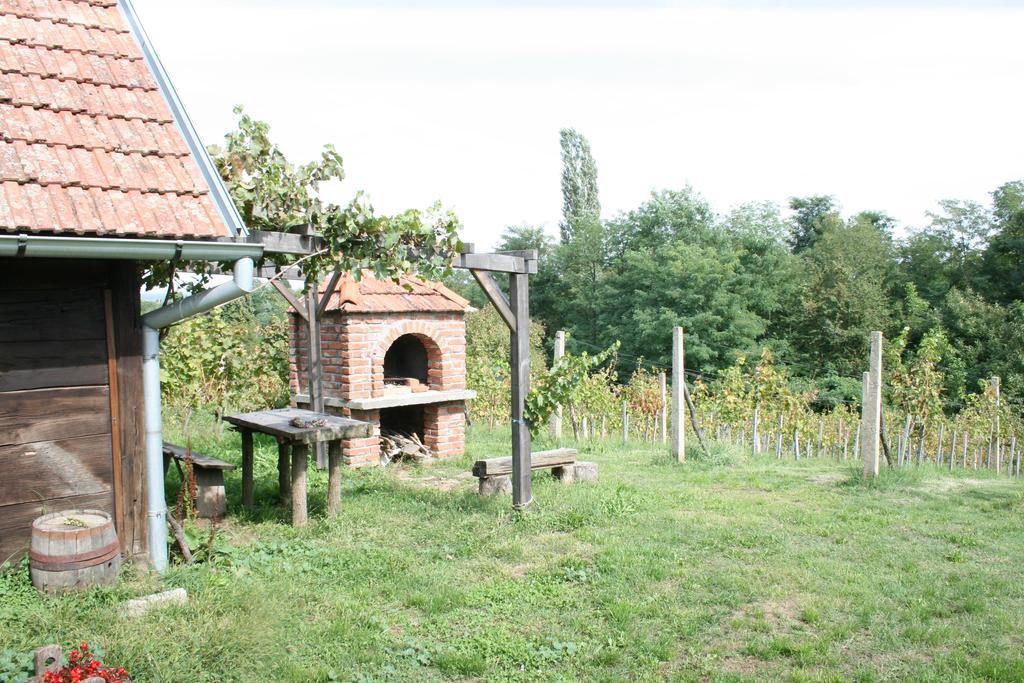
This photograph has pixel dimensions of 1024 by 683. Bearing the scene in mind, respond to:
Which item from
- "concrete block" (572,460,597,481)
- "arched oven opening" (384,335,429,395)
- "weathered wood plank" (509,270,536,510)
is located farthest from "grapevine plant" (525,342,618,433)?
"arched oven opening" (384,335,429,395)

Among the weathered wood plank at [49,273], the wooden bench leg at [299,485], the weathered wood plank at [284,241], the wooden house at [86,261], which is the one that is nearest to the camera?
the wooden house at [86,261]

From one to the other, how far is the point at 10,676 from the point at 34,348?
190 cm

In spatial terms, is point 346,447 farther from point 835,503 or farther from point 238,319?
point 238,319

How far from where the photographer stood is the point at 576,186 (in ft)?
136

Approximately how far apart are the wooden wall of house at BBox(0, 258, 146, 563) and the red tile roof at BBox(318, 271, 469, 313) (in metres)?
4.34

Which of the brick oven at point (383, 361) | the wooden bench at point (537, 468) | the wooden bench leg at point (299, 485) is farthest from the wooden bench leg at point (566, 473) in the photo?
the wooden bench leg at point (299, 485)

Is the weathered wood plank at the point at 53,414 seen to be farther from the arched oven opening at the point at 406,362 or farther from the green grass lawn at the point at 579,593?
the arched oven opening at the point at 406,362

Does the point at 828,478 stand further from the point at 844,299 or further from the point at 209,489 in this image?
the point at 844,299

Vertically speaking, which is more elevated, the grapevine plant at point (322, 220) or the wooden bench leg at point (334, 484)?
the grapevine plant at point (322, 220)

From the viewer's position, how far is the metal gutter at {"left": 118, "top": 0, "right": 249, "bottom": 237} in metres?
4.67

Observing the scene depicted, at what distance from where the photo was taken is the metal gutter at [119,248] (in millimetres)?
3809

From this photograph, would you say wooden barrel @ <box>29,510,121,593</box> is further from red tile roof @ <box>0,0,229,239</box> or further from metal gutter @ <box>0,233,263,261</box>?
red tile roof @ <box>0,0,229,239</box>

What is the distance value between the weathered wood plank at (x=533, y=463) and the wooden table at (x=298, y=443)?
1.32 meters

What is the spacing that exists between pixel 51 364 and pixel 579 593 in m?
3.82
